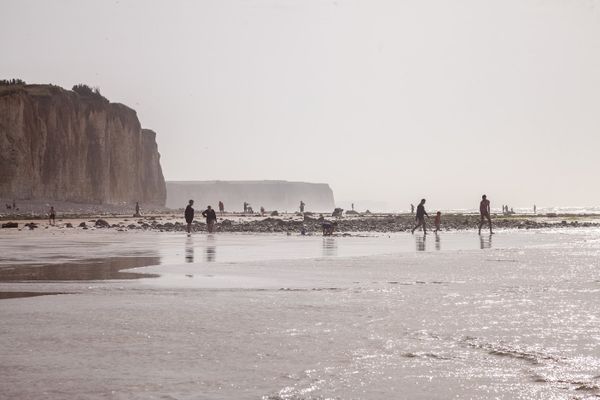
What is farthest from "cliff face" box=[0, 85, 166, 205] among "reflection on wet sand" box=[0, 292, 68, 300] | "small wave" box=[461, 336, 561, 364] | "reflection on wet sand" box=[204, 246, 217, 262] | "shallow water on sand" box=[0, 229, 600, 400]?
"small wave" box=[461, 336, 561, 364]

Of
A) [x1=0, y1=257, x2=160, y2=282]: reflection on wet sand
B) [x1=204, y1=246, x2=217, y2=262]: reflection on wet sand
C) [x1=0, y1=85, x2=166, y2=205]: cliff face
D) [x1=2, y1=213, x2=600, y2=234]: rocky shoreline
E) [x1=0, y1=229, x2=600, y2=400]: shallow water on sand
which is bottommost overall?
[x1=0, y1=229, x2=600, y2=400]: shallow water on sand

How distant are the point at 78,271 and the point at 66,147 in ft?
255

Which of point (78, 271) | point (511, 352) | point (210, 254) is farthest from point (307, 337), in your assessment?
point (210, 254)

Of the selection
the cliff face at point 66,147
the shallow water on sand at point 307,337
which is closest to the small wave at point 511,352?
the shallow water on sand at point 307,337

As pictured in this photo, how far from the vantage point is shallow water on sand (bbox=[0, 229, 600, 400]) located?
5.44 meters

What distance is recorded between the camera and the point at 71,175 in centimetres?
8812

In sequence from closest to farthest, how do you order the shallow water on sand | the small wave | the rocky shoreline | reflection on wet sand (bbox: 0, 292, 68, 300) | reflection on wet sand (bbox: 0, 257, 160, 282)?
the shallow water on sand → the small wave → reflection on wet sand (bbox: 0, 292, 68, 300) → reflection on wet sand (bbox: 0, 257, 160, 282) → the rocky shoreline

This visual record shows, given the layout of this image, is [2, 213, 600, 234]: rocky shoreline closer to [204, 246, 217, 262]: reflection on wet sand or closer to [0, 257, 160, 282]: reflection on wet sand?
[204, 246, 217, 262]: reflection on wet sand

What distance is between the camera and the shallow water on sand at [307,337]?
214 inches

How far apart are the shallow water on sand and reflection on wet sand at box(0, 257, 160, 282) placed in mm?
822

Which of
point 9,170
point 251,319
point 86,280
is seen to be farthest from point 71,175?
point 251,319

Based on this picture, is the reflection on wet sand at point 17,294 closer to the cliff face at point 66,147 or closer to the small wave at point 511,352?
the small wave at point 511,352

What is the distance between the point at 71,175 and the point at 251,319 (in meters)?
84.4

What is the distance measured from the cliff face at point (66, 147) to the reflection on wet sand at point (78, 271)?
64.5 m
